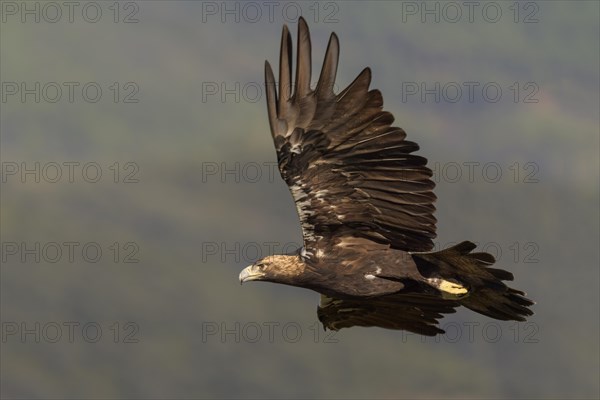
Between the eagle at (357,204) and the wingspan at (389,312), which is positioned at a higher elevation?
the eagle at (357,204)

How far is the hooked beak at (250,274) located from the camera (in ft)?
55.2

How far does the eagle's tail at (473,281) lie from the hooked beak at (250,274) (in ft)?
7.28

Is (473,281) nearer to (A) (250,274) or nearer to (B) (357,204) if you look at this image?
(B) (357,204)

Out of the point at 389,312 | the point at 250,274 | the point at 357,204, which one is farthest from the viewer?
the point at 389,312

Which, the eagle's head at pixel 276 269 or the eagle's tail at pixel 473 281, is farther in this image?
the eagle's head at pixel 276 269

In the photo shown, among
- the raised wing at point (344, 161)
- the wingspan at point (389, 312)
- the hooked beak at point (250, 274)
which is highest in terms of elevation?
the raised wing at point (344, 161)

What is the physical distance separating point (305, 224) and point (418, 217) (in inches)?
60.3

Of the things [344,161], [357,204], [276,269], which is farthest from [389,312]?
[344,161]

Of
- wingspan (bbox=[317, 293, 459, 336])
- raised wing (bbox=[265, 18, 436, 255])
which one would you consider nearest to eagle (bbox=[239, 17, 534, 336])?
raised wing (bbox=[265, 18, 436, 255])

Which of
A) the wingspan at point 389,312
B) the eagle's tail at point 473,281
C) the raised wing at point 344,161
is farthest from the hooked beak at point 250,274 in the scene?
the eagle's tail at point 473,281

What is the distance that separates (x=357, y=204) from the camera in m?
16.1

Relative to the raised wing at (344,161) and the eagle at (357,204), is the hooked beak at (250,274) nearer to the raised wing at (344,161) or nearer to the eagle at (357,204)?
the eagle at (357,204)

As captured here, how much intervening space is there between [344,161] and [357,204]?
2.22 feet

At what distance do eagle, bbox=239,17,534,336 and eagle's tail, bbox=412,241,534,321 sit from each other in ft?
0.04
